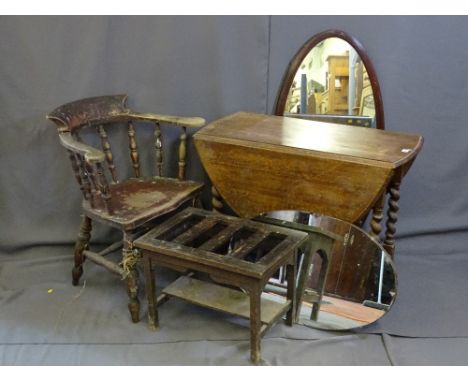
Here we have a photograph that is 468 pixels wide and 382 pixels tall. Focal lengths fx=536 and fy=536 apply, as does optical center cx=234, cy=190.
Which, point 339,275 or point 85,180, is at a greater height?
point 85,180

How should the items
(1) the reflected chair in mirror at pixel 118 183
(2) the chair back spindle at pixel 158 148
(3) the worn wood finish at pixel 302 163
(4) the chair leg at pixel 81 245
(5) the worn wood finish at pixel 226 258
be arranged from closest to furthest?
(5) the worn wood finish at pixel 226 258 → (3) the worn wood finish at pixel 302 163 → (1) the reflected chair in mirror at pixel 118 183 → (4) the chair leg at pixel 81 245 → (2) the chair back spindle at pixel 158 148

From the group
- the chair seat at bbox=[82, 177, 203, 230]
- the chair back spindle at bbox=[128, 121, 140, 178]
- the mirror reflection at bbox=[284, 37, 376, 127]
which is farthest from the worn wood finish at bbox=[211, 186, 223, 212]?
the mirror reflection at bbox=[284, 37, 376, 127]

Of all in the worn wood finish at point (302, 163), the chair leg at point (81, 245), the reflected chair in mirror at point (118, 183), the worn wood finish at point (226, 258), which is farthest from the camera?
the chair leg at point (81, 245)

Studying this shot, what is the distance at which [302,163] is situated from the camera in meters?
1.97

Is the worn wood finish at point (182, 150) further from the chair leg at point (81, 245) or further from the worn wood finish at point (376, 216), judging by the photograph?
the worn wood finish at point (376, 216)

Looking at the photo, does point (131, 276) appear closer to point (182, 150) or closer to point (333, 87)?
point (182, 150)

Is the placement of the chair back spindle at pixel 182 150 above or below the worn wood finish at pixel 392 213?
above

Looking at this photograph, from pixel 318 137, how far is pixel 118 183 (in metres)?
0.90

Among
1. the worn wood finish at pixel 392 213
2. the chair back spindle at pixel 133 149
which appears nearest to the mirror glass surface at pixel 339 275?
the worn wood finish at pixel 392 213

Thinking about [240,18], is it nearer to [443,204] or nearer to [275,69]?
[275,69]

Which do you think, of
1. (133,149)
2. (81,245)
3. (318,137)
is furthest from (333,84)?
(81,245)

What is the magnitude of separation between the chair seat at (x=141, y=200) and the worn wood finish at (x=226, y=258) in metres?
0.07

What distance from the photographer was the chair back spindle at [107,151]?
236 cm

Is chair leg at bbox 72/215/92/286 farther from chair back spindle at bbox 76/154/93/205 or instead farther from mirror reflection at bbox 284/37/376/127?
mirror reflection at bbox 284/37/376/127
